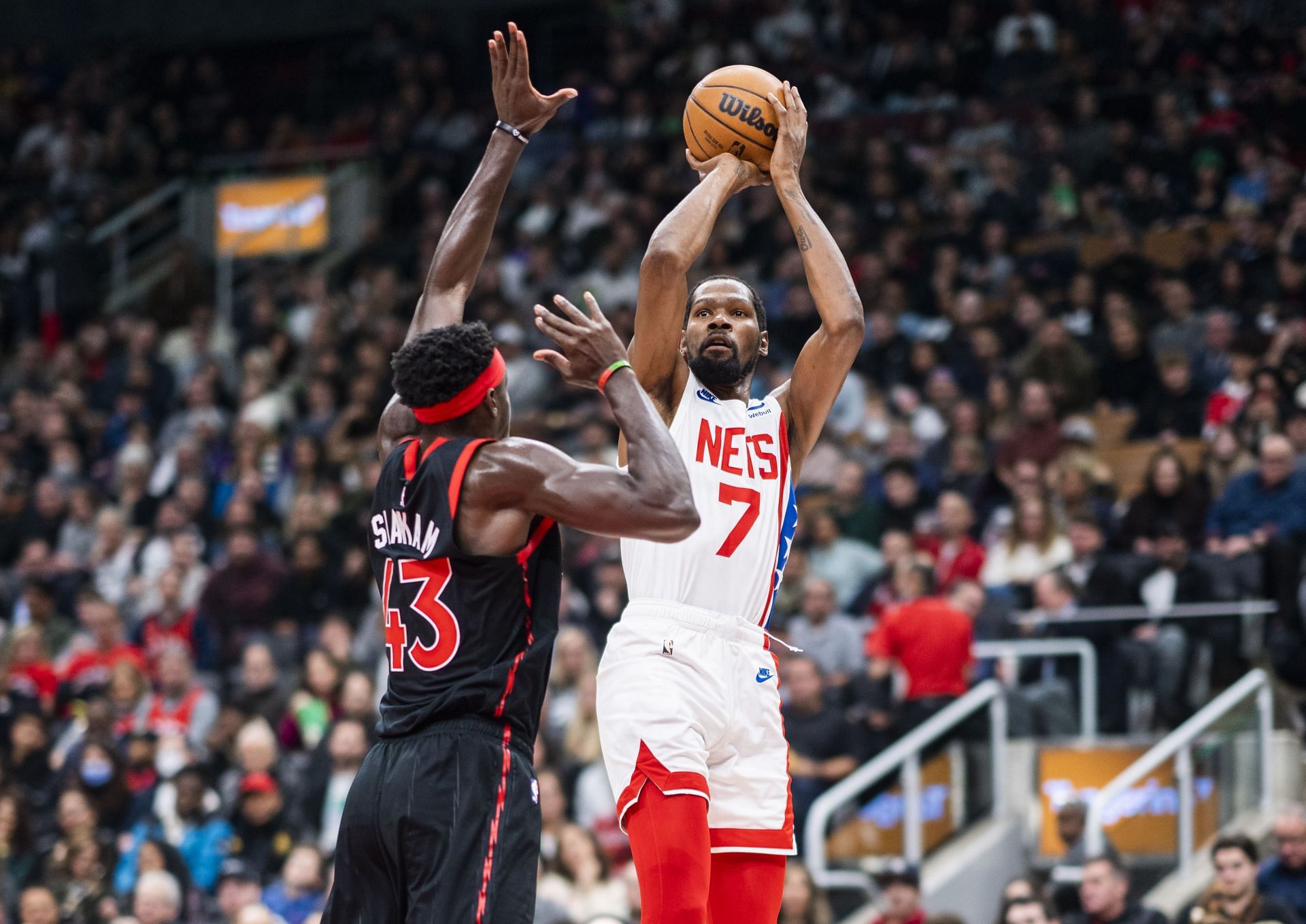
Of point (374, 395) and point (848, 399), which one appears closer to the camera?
point (848, 399)

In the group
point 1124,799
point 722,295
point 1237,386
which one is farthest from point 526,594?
point 1237,386

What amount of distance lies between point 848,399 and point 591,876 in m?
5.23

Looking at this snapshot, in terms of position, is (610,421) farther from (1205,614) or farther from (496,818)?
(496,818)

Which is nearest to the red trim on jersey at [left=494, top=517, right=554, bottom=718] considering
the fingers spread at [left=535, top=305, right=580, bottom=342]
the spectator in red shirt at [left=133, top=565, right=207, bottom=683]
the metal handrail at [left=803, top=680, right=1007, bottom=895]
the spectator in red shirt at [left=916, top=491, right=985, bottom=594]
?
the fingers spread at [left=535, top=305, right=580, bottom=342]

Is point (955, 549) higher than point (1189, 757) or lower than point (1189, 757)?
higher

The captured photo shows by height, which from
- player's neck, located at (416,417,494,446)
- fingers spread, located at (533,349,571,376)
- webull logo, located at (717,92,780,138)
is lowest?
player's neck, located at (416,417,494,446)

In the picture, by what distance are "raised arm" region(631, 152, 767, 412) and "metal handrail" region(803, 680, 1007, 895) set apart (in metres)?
4.78

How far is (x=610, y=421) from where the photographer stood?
575 inches

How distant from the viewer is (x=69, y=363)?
727 inches

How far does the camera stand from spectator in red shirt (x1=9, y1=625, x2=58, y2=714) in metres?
14.0

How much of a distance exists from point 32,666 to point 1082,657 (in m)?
8.34

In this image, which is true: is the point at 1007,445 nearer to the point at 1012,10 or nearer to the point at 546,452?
the point at 1012,10

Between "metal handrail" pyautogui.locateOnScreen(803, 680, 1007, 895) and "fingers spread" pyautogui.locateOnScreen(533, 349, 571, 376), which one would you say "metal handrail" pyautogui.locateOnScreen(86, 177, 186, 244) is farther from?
"fingers spread" pyautogui.locateOnScreen(533, 349, 571, 376)

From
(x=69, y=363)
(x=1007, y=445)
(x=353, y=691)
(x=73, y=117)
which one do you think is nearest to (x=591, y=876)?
(x=353, y=691)
